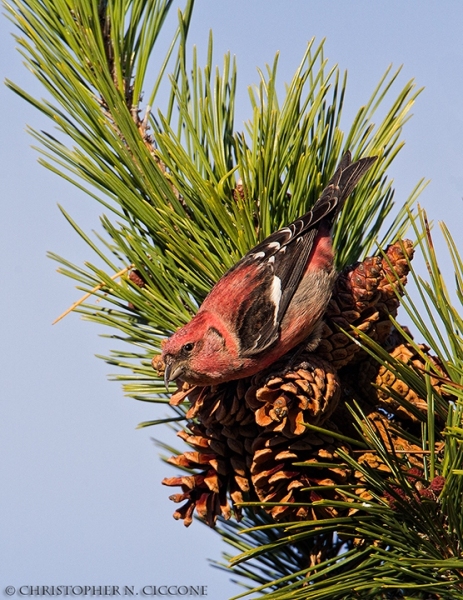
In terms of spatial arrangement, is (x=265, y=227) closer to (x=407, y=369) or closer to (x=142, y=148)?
(x=142, y=148)

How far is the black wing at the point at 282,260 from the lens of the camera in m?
2.63

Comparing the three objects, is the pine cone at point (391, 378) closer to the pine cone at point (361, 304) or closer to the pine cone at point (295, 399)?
the pine cone at point (361, 304)

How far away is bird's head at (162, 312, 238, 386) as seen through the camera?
2.38 metres

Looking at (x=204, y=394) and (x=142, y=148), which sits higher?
(x=142, y=148)

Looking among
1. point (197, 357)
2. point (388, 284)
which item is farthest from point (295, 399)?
point (388, 284)

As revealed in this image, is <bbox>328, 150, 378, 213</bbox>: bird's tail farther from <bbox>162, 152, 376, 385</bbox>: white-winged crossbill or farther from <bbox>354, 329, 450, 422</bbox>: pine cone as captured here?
<bbox>354, 329, 450, 422</bbox>: pine cone

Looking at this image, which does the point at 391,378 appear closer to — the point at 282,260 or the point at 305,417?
the point at 305,417

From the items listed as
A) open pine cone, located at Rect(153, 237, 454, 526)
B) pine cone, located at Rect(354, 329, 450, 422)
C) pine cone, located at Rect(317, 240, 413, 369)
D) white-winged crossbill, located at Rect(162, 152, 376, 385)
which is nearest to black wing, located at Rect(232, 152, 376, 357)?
white-winged crossbill, located at Rect(162, 152, 376, 385)

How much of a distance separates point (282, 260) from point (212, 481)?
1029 mm

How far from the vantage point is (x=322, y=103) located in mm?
2801

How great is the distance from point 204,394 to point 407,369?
844 millimetres

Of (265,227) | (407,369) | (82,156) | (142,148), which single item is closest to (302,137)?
(265,227)

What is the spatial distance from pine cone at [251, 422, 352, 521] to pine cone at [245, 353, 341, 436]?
0.05 metres

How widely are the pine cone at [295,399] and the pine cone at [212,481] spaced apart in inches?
6.2
